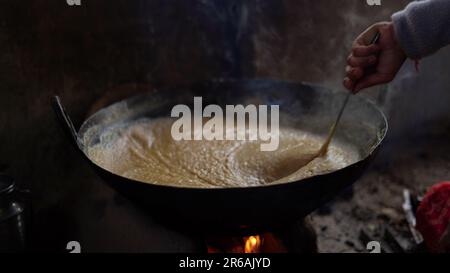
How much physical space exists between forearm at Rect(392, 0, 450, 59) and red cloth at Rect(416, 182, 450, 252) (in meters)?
0.90

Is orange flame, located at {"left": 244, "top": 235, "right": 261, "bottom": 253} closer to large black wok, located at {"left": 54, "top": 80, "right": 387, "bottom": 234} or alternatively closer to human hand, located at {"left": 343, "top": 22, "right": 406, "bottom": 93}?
large black wok, located at {"left": 54, "top": 80, "right": 387, "bottom": 234}

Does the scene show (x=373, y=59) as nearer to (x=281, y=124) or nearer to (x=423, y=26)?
(x=423, y=26)

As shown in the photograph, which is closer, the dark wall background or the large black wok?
the large black wok

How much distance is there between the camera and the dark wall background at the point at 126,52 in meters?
2.86

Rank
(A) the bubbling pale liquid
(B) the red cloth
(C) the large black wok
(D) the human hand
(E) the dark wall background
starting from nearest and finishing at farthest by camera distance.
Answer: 1. (C) the large black wok
2. (A) the bubbling pale liquid
3. (D) the human hand
4. (B) the red cloth
5. (E) the dark wall background

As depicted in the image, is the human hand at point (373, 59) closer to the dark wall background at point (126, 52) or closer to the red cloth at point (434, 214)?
the red cloth at point (434, 214)

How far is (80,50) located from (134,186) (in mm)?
1648

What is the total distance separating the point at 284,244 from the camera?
2.52m

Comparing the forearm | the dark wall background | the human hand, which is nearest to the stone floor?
the dark wall background

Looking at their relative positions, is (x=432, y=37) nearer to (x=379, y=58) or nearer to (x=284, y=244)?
(x=379, y=58)

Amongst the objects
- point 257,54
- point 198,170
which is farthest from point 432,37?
point 257,54

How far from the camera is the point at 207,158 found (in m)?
2.26

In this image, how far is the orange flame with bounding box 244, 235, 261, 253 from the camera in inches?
91.9

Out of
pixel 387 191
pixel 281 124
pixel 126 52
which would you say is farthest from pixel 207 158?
pixel 387 191
